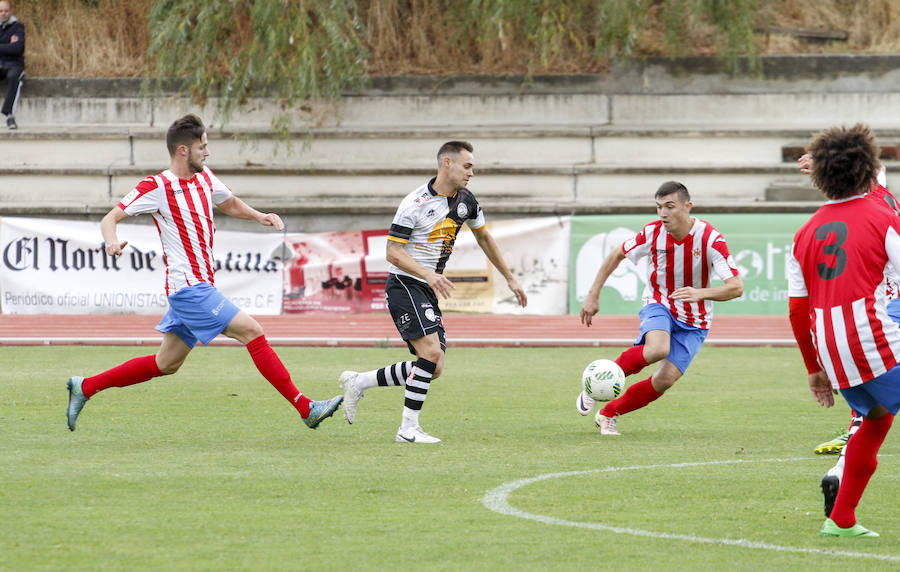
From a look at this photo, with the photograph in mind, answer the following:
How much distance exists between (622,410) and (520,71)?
17.7 meters

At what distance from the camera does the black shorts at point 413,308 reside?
28.1 ft

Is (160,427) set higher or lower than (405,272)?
lower

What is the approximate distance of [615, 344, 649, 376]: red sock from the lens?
30.2 feet

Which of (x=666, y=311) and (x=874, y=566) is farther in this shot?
(x=666, y=311)

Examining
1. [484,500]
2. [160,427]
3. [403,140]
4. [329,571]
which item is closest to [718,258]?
[484,500]

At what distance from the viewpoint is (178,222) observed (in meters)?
8.57

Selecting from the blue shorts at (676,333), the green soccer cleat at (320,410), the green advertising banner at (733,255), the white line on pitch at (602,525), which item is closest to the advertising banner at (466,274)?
the green advertising banner at (733,255)

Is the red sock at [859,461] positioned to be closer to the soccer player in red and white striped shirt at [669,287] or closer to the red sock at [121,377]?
the soccer player in red and white striped shirt at [669,287]

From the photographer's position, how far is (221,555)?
16.9ft

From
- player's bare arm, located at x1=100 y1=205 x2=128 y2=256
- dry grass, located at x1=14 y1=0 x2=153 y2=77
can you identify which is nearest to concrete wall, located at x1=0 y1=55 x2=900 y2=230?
dry grass, located at x1=14 y1=0 x2=153 y2=77

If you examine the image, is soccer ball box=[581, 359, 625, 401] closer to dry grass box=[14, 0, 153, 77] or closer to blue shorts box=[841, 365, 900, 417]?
blue shorts box=[841, 365, 900, 417]

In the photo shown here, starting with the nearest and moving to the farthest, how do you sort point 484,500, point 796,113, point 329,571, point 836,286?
point 329,571 < point 836,286 < point 484,500 < point 796,113

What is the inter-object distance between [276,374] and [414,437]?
3.25 ft

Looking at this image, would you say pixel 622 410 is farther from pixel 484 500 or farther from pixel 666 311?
pixel 484 500
